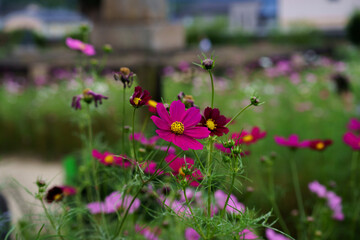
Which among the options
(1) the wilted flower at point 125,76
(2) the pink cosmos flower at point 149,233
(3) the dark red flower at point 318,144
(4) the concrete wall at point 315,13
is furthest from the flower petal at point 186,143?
(4) the concrete wall at point 315,13

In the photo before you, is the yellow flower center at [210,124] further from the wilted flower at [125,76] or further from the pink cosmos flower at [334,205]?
the pink cosmos flower at [334,205]

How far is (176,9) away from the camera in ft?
101

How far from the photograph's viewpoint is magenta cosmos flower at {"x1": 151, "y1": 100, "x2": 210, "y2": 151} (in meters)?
0.54

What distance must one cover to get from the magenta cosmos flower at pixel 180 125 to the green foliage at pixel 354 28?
279 inches

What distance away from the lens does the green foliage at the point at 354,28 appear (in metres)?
6.97

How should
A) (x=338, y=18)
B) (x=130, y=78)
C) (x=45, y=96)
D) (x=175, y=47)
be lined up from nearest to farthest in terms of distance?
1. (x=130, y=78)
2. (x=175, y=47)
3. (x=45, y=96)
4. (x=338, y=18)

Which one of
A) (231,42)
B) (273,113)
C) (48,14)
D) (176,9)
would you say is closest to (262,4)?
(176,9)

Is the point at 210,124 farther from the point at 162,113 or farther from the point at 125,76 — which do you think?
the point at 125,76

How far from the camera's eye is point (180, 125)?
0.55 m

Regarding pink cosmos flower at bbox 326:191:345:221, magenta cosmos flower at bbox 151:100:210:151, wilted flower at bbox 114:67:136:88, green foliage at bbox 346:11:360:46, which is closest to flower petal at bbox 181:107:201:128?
magenta cosmos flower at bbox 151:100:210:151


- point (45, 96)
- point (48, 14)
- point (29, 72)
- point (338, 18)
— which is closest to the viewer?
point (45, 96)

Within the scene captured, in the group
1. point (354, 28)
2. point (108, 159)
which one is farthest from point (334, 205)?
point (354, 28)

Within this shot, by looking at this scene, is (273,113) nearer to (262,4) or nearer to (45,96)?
(45,96)

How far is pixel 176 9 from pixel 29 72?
2705 cm
